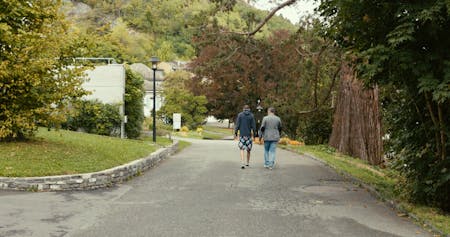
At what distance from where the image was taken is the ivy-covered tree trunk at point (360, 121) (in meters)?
19.1

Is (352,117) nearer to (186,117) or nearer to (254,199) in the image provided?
(254,199)

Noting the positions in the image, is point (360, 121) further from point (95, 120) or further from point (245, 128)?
point (95, 120)

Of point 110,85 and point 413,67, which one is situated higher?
point 110,85

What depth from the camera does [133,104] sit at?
25453 mm

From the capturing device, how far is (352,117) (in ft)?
64.9

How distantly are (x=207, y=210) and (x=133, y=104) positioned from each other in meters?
18.2

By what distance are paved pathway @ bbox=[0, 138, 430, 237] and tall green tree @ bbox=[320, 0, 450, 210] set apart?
944 millimetres

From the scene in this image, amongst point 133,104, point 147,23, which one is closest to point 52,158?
point 133,104

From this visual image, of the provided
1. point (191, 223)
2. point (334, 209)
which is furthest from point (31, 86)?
point (334, 209)

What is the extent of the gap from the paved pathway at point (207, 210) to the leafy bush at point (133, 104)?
1374cm

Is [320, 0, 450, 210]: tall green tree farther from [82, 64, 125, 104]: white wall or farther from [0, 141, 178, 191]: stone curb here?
[82, 64, 125, 104]: white wall

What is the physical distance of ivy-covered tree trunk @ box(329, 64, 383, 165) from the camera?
1909cm

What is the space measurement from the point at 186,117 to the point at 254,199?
4427 cm

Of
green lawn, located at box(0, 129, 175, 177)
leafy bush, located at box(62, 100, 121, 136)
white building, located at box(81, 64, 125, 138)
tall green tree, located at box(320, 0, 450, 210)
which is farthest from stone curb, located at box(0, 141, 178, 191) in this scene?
white building, located at box(81, 64, 125, 138)
